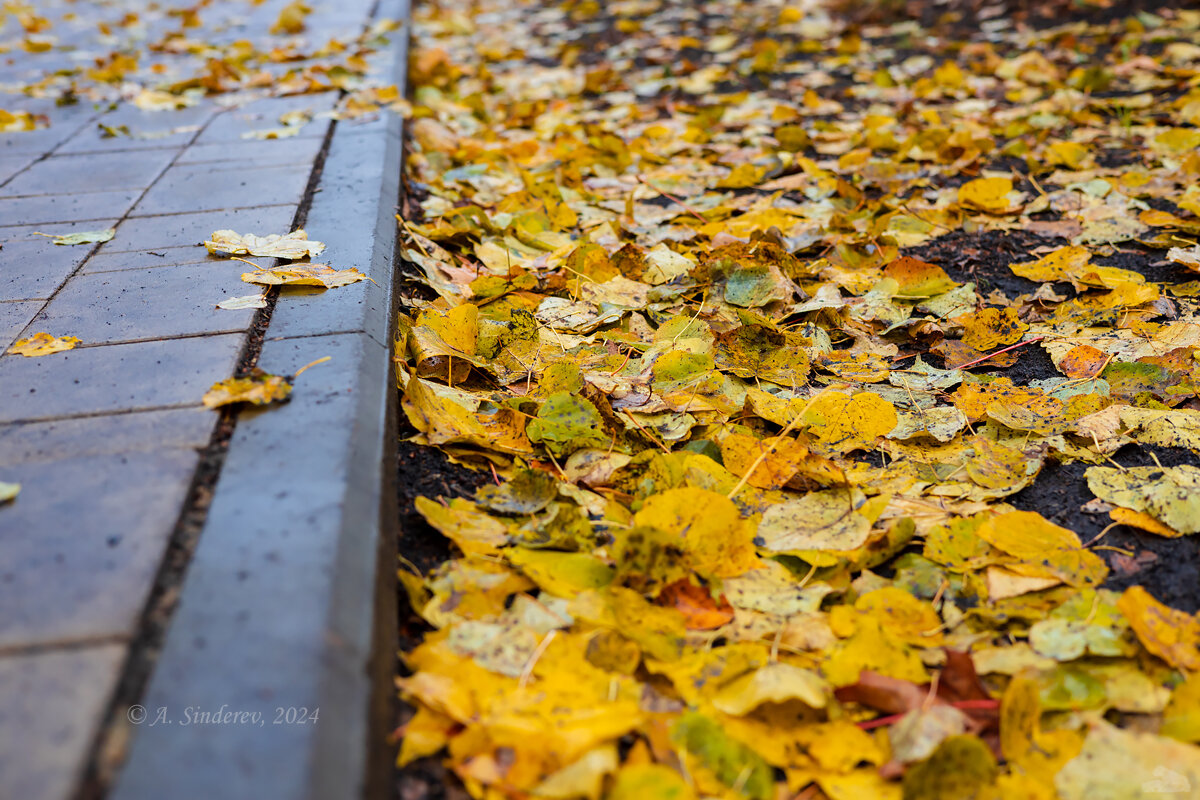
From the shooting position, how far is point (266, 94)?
3.13 m

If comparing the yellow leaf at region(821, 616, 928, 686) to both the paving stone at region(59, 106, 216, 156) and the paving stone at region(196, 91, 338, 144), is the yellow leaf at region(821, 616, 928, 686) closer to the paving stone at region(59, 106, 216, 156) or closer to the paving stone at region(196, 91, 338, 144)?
the paving stone at region(196, 91, 338, 144)

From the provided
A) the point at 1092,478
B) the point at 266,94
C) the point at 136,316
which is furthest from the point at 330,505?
the point at 266,94

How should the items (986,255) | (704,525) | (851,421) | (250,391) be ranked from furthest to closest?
1. (986,255)
2. (851,421)
3. (250,391)
4. (704,525)

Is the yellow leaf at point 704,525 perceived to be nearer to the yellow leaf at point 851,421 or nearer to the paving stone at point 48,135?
the yellow leaf at point 851,421

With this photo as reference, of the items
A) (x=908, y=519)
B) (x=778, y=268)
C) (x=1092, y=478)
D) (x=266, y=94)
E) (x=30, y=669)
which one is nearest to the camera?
(x=30, y=669)

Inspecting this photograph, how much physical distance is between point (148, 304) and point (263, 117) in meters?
1.56

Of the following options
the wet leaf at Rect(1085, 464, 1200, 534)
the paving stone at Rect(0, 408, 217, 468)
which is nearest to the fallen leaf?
the paving stone at Rect(0, 408, 217, 468)

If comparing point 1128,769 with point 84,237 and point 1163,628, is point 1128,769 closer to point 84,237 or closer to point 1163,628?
point 1163,628

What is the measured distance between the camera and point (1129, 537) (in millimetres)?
1190

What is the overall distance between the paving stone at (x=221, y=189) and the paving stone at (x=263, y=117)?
14.3 inches

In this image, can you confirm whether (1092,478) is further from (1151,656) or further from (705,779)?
(705,779)

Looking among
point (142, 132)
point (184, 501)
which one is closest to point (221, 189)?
point (142, 132)

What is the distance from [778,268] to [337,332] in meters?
1.03

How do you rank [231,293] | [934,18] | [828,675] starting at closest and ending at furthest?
[828,675] → [231,293] → [934,18]
